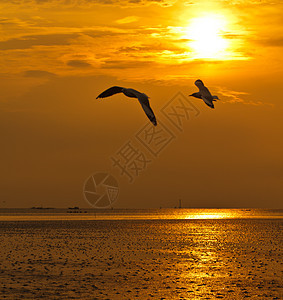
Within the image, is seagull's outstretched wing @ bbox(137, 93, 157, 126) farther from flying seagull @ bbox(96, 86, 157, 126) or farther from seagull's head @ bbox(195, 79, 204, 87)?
seagull's head @ bbox(195, 79, 204, 87)

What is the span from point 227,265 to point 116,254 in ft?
41.1

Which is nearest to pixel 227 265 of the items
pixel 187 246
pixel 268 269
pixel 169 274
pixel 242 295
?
pixel 268 269

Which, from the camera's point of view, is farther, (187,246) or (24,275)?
(187,246)

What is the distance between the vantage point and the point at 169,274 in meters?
41.6

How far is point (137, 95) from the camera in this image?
20703mm

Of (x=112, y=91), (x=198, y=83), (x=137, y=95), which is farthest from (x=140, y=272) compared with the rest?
(x=137, y=95)

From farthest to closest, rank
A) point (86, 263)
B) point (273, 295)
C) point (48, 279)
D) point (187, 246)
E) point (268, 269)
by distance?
1. point (187, 246)
2. point (86, 263)
3. point (268, 269)
4. point (48, 279)
5. point (273, 295)

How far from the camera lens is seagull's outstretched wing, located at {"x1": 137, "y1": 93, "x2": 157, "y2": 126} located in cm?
1955

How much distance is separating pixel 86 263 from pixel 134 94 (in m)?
29.6

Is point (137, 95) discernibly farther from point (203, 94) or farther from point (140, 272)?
point (140, 272)

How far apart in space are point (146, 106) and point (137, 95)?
0.72 meters

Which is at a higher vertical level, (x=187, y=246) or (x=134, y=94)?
(x=134, y=94)

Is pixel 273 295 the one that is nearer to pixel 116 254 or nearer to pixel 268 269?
pixel 268 269

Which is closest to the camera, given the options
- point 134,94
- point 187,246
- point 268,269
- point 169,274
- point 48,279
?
point 134,94
